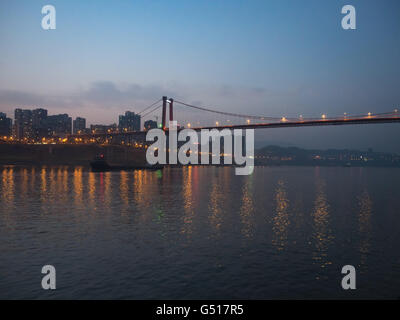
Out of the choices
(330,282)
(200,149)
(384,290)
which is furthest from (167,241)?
(200,149)

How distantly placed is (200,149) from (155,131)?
7211 cm

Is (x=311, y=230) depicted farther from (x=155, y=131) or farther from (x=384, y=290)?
(x=155, y=131)

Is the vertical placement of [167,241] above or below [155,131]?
below

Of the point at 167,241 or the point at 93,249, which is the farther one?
the point at 167,241

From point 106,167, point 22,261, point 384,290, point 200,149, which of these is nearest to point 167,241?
point 22,261

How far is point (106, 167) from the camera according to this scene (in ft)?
274

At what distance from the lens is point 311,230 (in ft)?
55.1

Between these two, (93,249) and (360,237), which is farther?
(360,237)
